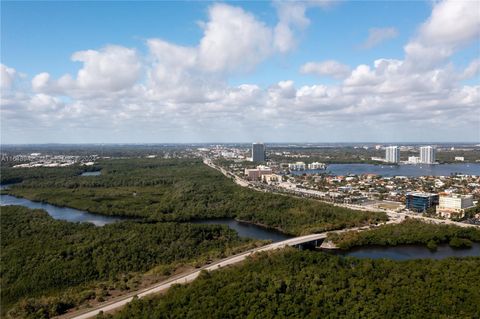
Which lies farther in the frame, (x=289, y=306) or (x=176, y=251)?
(x=176, y=251)

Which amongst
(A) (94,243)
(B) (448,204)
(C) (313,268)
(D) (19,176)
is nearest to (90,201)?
(A) (94,243)

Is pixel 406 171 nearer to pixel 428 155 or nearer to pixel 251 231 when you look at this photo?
pixel 428 155

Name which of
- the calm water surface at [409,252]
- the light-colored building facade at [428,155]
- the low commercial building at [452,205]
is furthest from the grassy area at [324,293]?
the light-colored building facade at [428,155]

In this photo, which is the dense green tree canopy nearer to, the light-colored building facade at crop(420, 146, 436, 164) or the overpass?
the overpass

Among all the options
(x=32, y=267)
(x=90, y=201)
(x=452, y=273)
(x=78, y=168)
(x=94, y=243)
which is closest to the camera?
(x=452, y=273)

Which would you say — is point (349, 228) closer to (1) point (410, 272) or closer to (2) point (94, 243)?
(1) point (410, 272)

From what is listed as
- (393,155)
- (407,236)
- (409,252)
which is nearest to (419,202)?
(407,236)
